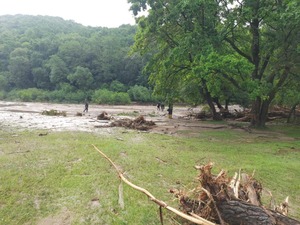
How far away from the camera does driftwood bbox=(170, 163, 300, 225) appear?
421 cm

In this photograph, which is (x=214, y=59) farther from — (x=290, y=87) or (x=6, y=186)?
(x=6, y=186)

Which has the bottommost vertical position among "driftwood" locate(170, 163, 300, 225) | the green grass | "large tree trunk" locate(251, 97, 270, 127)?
the green grass

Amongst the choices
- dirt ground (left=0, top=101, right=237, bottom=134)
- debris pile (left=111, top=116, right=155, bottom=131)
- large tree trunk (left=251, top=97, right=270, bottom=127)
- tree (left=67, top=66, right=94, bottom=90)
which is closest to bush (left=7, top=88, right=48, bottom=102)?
tree (left=67, top=66, right=94, bottom=90)

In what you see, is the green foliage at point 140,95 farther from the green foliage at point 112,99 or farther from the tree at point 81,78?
the tree at point 81,78

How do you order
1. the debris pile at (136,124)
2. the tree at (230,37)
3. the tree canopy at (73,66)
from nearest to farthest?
1. the tree at (230,37)
2. the debris pile at (136,124)
3. the tree canopy at (73,66)

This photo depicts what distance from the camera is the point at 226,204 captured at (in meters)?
4.55

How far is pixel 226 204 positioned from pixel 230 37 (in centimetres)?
1728

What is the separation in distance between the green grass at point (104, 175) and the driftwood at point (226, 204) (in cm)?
62

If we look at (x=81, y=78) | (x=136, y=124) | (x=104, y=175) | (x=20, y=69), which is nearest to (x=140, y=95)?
(x=81, y=78)

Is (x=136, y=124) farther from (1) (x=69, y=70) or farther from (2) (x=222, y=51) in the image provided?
(1) (x=69, y=70)

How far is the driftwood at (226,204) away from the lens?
13.8 feet

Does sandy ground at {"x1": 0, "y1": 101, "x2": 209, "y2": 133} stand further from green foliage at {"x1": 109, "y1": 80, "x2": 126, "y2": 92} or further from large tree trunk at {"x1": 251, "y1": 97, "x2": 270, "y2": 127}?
green foliage at {"x1": 109, "y1": 80, "x2": 126, "y2": 92}

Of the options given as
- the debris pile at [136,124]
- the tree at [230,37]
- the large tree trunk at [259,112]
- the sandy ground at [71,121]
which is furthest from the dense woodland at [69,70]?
the large tree trunk at [259,112]

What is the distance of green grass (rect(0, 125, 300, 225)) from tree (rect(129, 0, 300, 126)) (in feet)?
17.1
